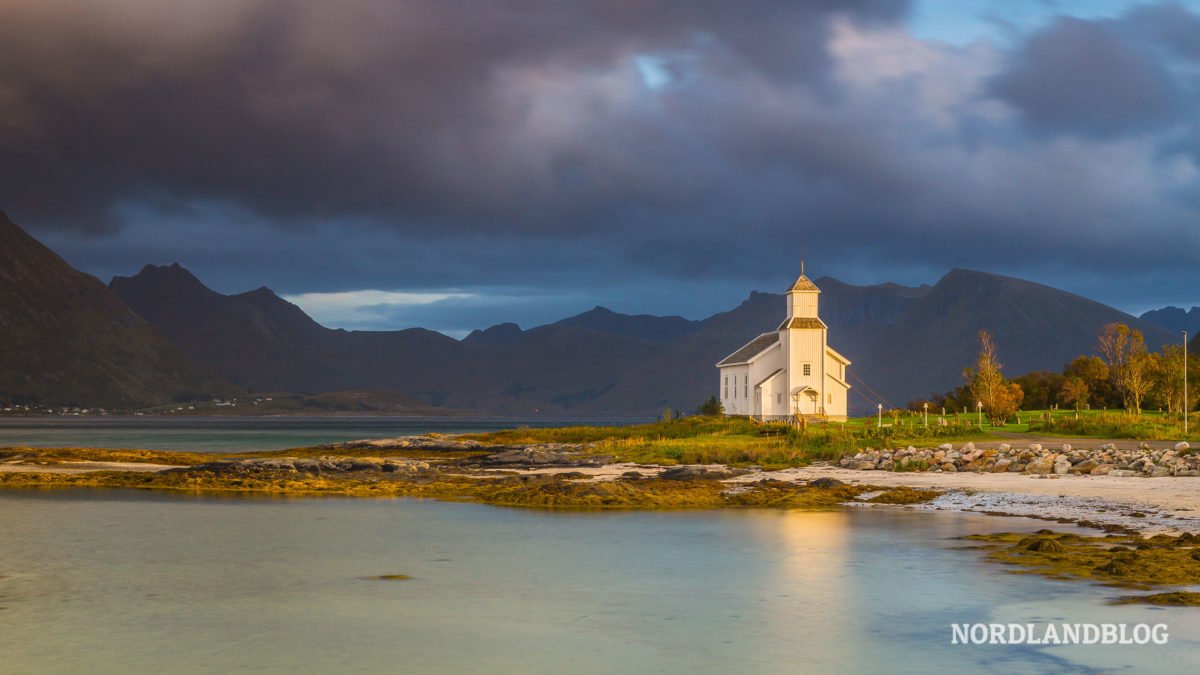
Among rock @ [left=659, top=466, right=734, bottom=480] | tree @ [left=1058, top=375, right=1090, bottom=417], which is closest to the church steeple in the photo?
tree @ [left=1058, top=375, right=1090, bottom=417]

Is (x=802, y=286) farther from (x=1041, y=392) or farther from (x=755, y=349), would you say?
(x=1041, y=392)

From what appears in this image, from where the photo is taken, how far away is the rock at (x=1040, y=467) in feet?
116

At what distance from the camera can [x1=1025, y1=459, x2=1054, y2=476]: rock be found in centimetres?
3525

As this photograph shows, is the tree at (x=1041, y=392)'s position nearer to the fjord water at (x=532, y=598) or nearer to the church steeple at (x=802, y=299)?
the church steeple at (x=802, y=299)

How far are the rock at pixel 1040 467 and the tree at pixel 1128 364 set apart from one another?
24059 millimetres

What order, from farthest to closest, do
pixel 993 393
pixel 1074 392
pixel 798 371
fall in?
pixel 798 371 < pixel 1074 392 < pixel 993 393

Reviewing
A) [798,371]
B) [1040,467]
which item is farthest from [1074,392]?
[1040,467]

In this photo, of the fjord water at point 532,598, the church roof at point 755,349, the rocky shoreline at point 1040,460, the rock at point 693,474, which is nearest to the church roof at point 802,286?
the church roof at point 755,349

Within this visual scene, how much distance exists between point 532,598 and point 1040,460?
80.4 ft

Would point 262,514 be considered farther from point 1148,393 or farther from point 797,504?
point 1148,393

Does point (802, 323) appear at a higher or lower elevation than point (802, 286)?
lower

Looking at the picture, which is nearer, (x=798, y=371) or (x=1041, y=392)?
(x=1041, y=392)

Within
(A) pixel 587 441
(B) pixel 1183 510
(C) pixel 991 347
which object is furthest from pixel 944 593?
(C) pixel 991 347

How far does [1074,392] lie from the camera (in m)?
60.7
